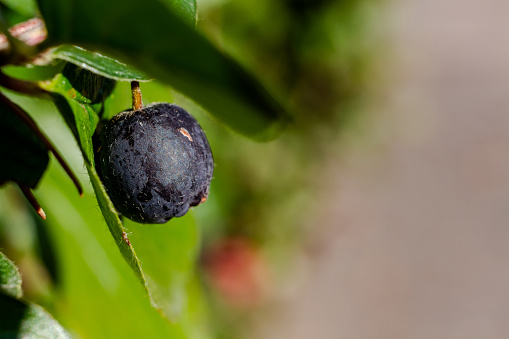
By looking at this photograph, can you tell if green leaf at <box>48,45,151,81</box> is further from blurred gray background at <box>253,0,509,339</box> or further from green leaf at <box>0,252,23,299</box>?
blurred gray background at <box>253,0,509,339</box>

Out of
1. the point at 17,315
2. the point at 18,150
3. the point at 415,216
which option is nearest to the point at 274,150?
the point at 415,216

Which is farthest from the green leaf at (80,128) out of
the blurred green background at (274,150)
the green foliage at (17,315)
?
the blurred green background at (274,150)

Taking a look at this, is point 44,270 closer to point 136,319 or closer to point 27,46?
point 136,319

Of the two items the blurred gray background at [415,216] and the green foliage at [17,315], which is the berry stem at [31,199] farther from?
the blurred gray background at [415,216]

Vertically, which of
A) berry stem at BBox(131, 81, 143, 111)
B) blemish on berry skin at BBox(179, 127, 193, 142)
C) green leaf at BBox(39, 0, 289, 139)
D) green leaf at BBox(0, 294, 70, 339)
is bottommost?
green leaf at BBox(0, 294, 70, 339)

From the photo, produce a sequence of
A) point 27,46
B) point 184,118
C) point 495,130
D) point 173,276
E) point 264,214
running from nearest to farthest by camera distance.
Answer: point 27,46 < point 184,118 < point 173,276 < point 264,214 < point 495,130

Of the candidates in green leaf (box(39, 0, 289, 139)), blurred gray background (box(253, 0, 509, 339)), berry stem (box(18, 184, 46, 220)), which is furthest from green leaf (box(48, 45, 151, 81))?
blurred gray background (box(253, 0, 509, 339))

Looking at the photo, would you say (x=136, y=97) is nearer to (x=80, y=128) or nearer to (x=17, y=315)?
(x=80, y=128)

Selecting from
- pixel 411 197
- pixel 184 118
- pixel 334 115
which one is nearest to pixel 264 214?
pixel 334 115
